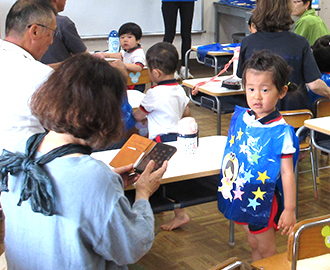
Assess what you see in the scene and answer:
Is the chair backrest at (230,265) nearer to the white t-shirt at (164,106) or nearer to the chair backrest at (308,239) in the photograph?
the chair backrest at (308,239)

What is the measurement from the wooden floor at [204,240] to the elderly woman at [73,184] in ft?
3.24

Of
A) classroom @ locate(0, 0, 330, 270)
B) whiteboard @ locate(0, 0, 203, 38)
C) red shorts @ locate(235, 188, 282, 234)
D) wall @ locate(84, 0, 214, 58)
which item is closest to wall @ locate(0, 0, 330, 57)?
wall @ locate(84, 0, 214, 58)

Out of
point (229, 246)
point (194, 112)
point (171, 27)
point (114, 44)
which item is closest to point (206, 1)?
point (171, 27)

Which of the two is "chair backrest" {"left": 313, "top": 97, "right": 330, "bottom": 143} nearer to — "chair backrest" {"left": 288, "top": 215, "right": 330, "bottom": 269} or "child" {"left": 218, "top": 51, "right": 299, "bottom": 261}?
"child" {"left": 218, "top": 51, "right": 299, "bottom": 261}

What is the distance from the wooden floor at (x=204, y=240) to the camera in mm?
2432

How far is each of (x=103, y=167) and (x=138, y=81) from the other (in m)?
3.10

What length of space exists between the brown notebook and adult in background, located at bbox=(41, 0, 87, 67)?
182 cm

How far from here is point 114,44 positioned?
4.49 m

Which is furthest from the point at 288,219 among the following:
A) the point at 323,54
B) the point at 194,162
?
the point at 323,54

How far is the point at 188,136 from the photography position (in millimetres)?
2082

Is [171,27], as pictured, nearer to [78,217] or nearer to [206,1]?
[206,1]

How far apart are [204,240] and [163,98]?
87cm

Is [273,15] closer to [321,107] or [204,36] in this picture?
[321,107]

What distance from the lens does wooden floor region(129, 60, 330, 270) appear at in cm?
243
